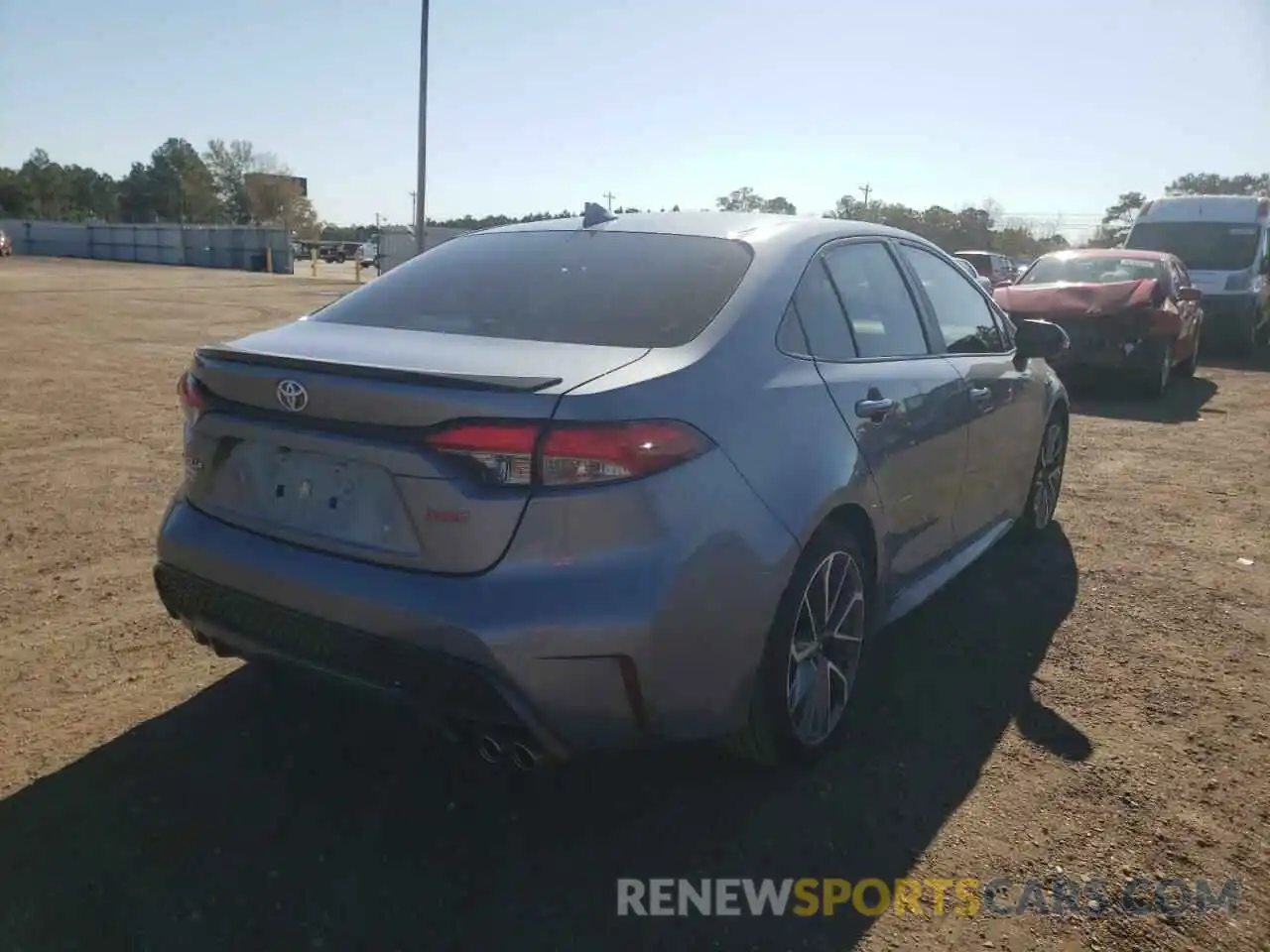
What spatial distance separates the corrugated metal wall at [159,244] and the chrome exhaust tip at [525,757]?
51.2 meters

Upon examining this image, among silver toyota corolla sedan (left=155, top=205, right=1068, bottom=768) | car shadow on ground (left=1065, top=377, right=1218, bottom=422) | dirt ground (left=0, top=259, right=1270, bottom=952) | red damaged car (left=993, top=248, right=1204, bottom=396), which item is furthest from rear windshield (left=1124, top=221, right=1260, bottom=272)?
silver toyota corolla sedan (left=155, top=205, right=1068, bottom=768)

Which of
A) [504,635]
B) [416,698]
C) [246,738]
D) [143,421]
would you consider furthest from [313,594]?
[143,421]

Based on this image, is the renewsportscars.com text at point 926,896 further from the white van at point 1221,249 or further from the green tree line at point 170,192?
the green tree line at point 170,192

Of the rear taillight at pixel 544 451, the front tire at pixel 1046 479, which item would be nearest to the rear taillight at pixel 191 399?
the rear taillight at pixel 544 451

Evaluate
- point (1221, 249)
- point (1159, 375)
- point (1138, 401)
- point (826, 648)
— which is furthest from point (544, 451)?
point (1221, 249)

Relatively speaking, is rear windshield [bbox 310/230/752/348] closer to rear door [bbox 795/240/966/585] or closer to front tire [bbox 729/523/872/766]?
rear door [bbox 795/240/966/585]

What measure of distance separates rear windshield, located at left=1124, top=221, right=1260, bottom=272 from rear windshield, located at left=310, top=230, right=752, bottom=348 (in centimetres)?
1530

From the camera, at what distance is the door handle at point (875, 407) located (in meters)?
3.15

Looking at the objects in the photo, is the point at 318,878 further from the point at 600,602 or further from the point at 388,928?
the point at 600,602

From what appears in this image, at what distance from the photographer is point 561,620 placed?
2.30 meters

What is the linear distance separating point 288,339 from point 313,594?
0.81m

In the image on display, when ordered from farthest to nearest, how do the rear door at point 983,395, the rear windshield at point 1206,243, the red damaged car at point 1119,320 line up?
the rear windshield at point 1206,243, the red damaged car at point 1119,320, the rear door at point 983,395

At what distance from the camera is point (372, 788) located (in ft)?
9.53

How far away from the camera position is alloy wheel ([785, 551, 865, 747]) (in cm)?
294
